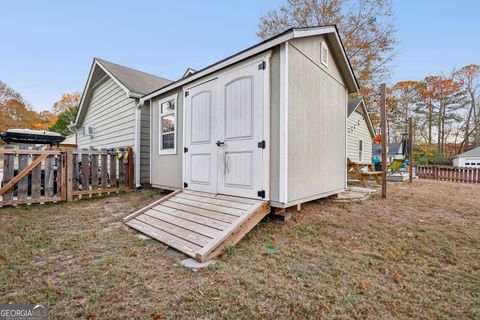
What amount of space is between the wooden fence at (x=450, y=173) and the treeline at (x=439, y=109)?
1077cm

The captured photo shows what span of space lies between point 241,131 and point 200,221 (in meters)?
1.72

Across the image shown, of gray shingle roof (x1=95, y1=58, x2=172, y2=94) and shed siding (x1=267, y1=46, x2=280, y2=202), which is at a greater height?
gray shingle roof (x1=95, y1=58, x2=172, y2=94)

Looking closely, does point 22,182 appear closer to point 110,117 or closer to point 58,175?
point 58,175

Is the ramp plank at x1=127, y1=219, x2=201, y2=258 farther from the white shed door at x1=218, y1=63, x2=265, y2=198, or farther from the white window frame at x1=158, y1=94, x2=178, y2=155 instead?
the white window frame at x1=158, y1=94, x2=178, y2=155

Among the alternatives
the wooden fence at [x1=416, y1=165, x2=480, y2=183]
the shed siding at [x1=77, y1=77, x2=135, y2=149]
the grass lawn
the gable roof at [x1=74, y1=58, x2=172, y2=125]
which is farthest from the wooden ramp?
the wooden fence at [x1=416, y1=165, x2=480, y2=183]

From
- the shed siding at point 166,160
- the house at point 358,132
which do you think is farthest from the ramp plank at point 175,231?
the house at point 358,132

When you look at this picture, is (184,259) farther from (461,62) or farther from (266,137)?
(461,62)

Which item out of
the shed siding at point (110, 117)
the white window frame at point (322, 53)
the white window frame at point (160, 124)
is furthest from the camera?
the shed siding at point (110, 117)

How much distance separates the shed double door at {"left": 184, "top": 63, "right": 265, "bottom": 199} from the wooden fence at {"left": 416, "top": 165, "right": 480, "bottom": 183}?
14.2m

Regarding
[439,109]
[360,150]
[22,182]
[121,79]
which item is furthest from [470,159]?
[22,182]

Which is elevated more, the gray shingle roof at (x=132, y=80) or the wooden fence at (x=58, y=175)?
the gray shingle roof at (x=132, y=80)

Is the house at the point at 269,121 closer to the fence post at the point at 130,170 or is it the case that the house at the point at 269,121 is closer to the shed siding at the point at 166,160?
the shed siding at the point at 166,160

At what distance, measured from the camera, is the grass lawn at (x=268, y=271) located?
182 cm

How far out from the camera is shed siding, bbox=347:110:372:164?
1348 cm
